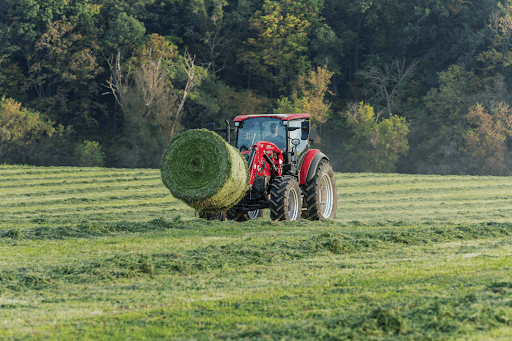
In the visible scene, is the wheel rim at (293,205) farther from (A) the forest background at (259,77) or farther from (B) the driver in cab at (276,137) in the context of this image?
(A) the forest background at (259,77)

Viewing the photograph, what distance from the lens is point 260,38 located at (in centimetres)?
4272

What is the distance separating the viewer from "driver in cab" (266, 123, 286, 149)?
13.0m

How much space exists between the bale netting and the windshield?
6.66 ft

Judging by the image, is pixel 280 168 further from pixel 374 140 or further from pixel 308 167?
pixel 374 140

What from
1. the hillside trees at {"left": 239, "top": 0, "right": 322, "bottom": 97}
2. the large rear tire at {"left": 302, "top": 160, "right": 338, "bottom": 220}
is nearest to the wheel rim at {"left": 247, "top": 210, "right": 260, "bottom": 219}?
the large rear tire at {"left": 302, "top": 160, "right": 338, "bottom": 220}

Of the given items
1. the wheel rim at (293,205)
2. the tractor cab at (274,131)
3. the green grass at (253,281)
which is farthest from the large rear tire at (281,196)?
the tractor cab at (274,131)

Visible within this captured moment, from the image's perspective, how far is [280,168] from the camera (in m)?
12.7

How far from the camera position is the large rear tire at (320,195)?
13250 millimetres

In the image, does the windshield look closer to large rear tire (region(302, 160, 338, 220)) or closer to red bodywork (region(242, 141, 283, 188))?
red bodywork (region(242, 141, 283, 188))

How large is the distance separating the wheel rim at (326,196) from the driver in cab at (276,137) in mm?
1726

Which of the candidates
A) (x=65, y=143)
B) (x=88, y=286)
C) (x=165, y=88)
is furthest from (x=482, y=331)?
(x=65, y=143)

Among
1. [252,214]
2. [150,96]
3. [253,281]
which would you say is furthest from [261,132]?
[150,96]

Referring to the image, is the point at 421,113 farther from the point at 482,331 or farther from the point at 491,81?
the point at 482,331

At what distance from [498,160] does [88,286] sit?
35.3 metres
